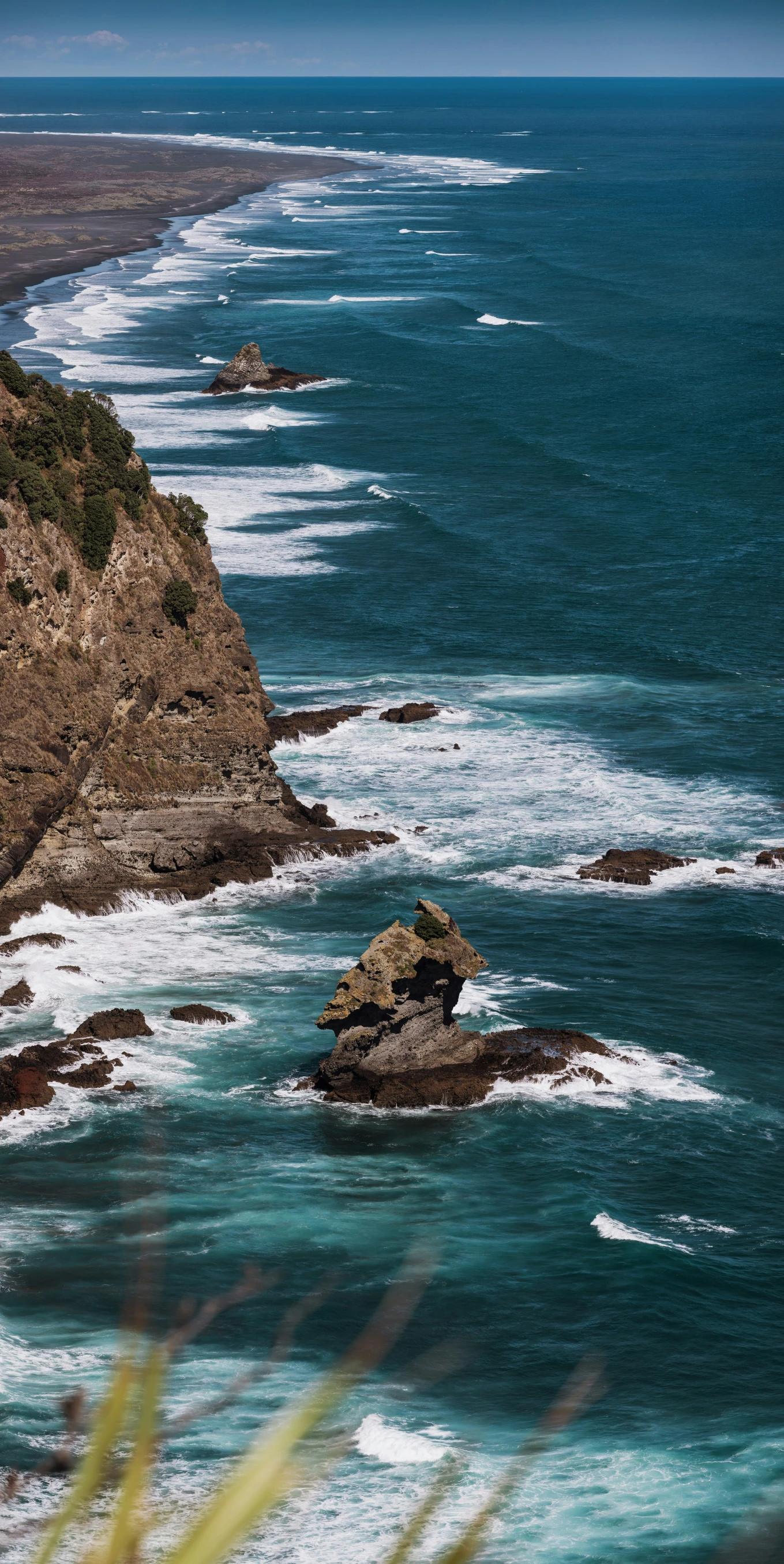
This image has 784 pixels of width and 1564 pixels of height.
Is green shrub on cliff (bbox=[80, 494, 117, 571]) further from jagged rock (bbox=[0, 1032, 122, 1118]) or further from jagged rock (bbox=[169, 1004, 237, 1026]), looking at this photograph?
jagged rock (bbox=[0, 1032, 122, 1118])

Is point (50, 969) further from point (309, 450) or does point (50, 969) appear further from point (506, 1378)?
point (309, 450)

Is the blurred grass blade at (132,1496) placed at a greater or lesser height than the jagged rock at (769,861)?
greater

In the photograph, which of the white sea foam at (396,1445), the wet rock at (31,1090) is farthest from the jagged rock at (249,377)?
the white sea foam at (396,1445)

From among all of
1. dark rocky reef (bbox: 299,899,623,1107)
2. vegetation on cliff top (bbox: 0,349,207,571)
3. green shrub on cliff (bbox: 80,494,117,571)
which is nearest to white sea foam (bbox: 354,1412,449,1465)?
dark rocky reef (bbox: 299,899,623,1107)

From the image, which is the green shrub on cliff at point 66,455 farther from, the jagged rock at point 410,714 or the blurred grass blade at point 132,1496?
the blurred grass blade at point 132,1496

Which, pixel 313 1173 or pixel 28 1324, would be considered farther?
pixel 313 1173

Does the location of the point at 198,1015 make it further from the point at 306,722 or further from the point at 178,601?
the point at 306,722

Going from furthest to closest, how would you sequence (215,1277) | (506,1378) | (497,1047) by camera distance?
(497,1047)
(215,1277)
(506,1378)

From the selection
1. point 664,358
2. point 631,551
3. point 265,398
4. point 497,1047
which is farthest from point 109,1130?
point 664,358
